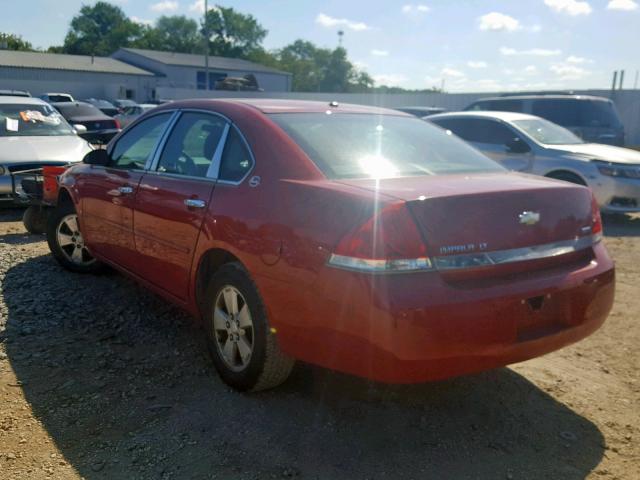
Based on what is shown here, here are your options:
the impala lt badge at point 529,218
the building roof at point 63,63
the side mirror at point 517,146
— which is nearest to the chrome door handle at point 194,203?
the impala lt badge at point 529,218

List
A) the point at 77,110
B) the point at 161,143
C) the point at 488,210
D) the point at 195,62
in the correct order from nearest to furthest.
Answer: the point at 488,210, the point at 161,143, the point at 77,110, the point at 195,62

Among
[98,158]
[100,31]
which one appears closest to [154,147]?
[98,158]

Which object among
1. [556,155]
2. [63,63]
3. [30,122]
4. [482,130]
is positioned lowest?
[556,155]

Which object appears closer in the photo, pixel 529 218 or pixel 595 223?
pixel 529 218

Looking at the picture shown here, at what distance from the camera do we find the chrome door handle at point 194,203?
11.4ft

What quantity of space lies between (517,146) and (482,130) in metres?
0.90

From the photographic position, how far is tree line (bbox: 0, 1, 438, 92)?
89.2 meters

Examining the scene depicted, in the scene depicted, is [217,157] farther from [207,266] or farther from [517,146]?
[517,146]

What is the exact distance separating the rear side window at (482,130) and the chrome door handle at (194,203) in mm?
6903

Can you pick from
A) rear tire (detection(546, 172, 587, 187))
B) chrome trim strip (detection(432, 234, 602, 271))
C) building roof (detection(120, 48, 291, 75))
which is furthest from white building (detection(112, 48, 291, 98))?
chrome trim strip (detection(432, 234, 602, 271))

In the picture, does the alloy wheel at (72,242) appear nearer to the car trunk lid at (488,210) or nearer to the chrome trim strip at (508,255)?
the car trunk lid at (488,210)

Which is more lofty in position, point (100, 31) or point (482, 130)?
point (100, 31)

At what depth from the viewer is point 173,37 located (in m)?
92.8

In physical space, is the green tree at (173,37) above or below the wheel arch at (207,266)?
above
